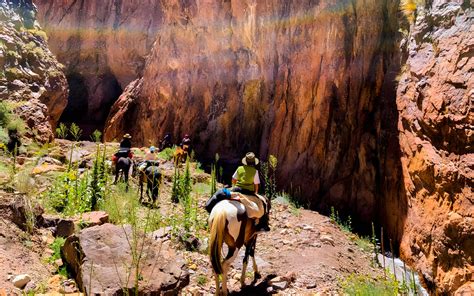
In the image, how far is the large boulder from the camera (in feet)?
12.2

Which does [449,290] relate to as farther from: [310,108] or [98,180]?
[310,108]

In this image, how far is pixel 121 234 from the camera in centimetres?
464

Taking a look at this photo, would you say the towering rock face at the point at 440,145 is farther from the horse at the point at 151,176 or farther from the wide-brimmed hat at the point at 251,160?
the horse at the point at 151,176

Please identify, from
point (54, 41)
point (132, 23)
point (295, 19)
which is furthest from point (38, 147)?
point (54, 41)

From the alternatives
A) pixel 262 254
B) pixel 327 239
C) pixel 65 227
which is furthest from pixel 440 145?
pixel 65 227

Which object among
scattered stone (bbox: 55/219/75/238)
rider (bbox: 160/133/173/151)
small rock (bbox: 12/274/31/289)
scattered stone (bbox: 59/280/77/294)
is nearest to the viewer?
small rock (bbox: 12/274/31/289)

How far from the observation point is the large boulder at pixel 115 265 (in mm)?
3723

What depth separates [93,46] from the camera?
29516 millimetres

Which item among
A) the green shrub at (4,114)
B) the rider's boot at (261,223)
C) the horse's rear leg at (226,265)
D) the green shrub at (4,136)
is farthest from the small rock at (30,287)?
the green shrub at (4,114)

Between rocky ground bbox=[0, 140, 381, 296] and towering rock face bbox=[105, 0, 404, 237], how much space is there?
145cm

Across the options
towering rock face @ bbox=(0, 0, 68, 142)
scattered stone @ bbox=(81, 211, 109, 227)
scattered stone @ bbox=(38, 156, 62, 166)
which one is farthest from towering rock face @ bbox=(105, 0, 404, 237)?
towering rock face @ bbox=(0, 0, 68, 142)

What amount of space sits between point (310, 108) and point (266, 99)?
4.10 metres

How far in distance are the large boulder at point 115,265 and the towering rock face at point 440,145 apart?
3.94m

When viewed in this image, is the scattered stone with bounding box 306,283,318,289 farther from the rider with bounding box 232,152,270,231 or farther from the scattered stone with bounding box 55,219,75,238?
the scattered stone with bounding box 55,219,75,238
